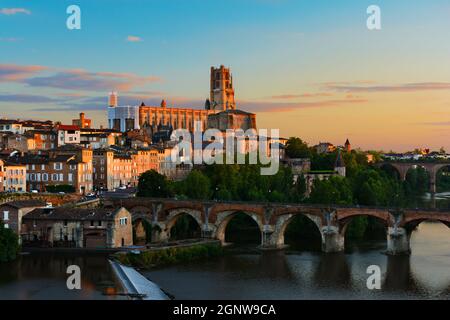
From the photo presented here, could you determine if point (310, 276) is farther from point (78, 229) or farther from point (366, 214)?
point (78, 229)

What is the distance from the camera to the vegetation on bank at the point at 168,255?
44000 millimetres

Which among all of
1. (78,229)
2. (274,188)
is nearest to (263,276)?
(78,229)

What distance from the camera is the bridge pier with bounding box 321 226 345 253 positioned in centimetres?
5080

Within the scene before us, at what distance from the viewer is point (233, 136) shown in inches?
4227

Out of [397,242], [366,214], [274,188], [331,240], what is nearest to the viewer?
[397,242]

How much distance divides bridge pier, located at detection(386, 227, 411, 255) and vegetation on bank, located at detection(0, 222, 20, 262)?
2393 cm

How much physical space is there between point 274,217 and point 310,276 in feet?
36.8

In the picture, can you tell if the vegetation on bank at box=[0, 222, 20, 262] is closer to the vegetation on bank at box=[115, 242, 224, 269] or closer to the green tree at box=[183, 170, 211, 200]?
the vegetation on bank at box=[115, 242, 224, 269]

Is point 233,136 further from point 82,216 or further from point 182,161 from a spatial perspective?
point 82,216

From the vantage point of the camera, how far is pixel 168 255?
46000mm

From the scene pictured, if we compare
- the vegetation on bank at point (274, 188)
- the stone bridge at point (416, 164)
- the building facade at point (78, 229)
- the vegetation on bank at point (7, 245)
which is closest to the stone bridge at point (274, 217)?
the vegetation on bank at point (274, 188)

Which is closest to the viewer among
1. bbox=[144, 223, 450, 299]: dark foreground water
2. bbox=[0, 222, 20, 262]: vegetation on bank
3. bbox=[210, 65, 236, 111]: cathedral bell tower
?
bbox=[144, 223, 450, 299]: dark foreground water

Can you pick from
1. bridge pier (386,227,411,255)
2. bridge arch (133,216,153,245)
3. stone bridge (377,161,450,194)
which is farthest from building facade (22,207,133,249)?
stone bridge (377,161,450,194)
